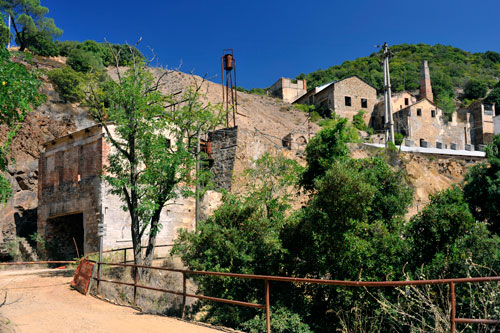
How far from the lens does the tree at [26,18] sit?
1757 inches

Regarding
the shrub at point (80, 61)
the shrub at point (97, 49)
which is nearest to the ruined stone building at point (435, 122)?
the shrub at point (80, 61)

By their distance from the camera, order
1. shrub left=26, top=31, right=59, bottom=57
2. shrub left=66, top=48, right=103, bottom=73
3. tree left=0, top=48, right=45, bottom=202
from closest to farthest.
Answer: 1. tree left=0, top=48, right=45, bottom=202
2. shrub left=66, top=48, right=103, bottom=73
3. shrub left=26, top=31, right=59, bottom=57

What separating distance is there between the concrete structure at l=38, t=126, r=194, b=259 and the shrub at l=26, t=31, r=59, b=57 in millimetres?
30892

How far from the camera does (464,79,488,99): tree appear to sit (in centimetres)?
7081

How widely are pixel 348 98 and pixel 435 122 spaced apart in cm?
1149

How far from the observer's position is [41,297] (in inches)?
483

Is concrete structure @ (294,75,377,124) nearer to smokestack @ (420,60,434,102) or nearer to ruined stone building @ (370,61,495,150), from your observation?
ruined stone building @ (370,61,495,150)

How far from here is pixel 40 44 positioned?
156 feet

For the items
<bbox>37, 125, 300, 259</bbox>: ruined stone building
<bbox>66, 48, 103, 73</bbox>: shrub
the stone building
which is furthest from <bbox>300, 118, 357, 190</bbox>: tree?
the stone building

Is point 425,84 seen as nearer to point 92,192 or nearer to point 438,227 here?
point 92,192

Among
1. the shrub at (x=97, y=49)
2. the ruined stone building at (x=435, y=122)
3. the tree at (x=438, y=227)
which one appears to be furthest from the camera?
the shrub at (x=97, y=49)

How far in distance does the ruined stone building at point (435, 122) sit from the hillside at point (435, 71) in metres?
3.19

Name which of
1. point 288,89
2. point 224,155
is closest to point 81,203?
point 224,155

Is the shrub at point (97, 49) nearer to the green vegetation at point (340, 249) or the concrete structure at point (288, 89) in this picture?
the concrete structure at point (288, 89)
